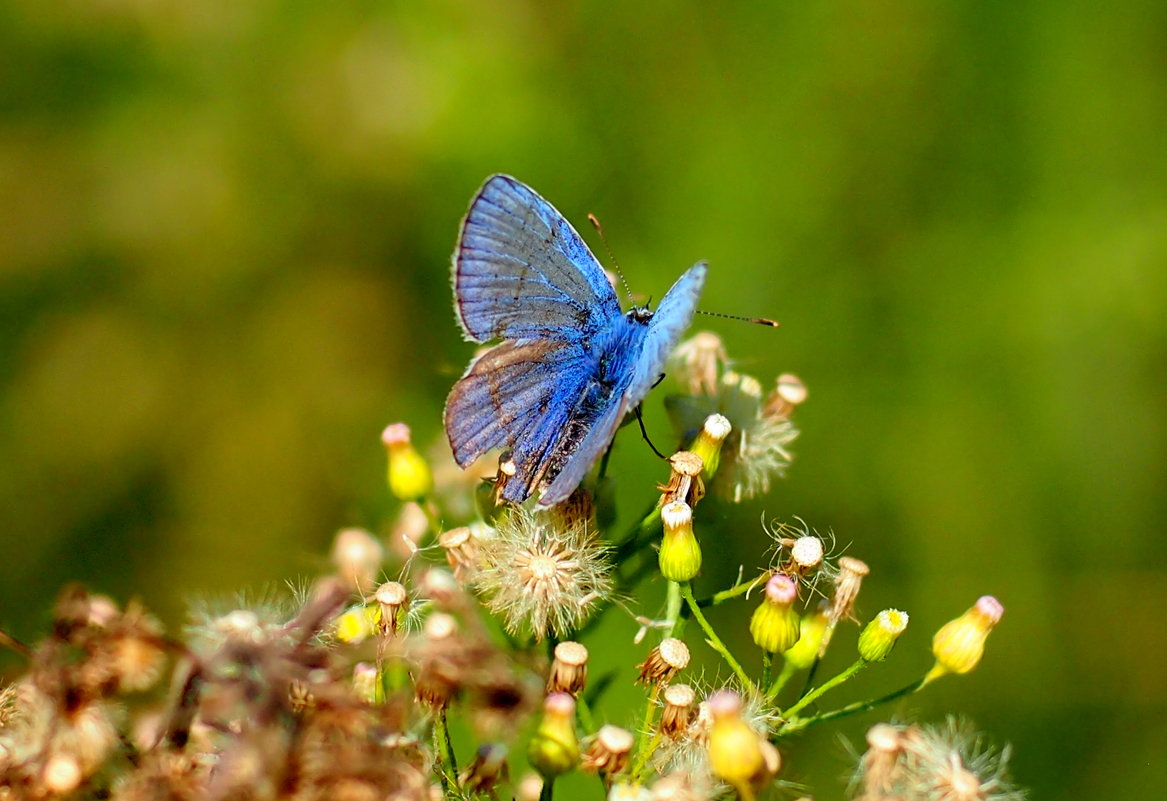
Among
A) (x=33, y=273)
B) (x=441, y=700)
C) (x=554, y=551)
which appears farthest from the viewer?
(x=33, y=273)

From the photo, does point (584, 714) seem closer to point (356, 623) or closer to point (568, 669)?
point (568, 669)

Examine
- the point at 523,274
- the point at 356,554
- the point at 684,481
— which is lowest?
the point at 356,554

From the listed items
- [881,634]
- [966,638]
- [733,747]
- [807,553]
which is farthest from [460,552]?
[966,638]

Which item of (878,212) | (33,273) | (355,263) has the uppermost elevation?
(878,212)

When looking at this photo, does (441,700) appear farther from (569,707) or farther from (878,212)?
(878,212)

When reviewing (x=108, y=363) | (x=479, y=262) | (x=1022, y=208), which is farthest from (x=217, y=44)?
(x=1022, y=208)

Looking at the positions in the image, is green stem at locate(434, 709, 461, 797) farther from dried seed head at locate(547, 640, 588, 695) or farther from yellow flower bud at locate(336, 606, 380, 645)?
yellow flower bud at locate(336, 606, 380, 645)

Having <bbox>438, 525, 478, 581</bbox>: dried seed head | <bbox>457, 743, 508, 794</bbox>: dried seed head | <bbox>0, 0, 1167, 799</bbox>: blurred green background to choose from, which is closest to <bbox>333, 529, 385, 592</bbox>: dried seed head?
<bbox>438, 525, 478, 581</bbox>: dried seed head
